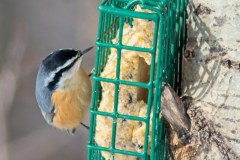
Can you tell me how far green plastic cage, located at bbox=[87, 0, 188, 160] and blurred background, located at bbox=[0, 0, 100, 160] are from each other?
2714 mm

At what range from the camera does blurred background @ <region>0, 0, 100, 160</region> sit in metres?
6.57

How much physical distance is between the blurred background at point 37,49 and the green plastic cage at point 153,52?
8.90ft

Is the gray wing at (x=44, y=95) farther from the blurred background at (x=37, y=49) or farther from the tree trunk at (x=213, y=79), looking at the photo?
the blurred background at (x=37, y=49)

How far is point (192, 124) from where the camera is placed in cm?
315

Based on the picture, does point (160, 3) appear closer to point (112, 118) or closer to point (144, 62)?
point (144, 62)

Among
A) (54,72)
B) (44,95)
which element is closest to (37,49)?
(44,95)

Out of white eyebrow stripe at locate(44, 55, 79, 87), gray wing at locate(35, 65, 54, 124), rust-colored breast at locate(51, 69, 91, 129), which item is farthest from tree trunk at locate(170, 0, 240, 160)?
gray wing at locate(35, 65, 54, 124)

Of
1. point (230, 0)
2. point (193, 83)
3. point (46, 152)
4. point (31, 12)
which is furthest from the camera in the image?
point (31, 12)

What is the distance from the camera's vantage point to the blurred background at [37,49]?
6.57m

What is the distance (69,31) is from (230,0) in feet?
15.7

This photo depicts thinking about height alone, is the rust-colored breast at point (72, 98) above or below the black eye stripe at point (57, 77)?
below

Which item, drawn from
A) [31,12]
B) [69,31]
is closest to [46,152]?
[69,31]

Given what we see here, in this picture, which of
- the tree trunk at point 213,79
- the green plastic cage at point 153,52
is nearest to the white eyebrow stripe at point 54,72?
the green plastic cage at point 153,52

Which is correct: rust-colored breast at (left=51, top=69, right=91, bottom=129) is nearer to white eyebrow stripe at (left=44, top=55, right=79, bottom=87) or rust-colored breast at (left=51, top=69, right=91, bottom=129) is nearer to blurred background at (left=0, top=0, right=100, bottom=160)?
white eyebrow stripe at (left=44, top=55, right=79, bottom=87)
